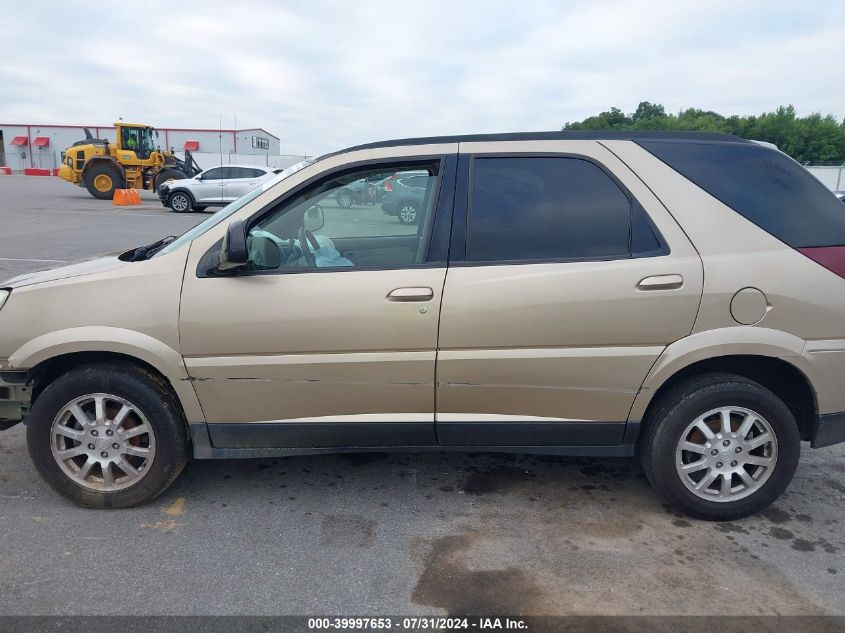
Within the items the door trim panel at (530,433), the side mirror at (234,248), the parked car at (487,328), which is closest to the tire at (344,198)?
the parked car at (487,328)

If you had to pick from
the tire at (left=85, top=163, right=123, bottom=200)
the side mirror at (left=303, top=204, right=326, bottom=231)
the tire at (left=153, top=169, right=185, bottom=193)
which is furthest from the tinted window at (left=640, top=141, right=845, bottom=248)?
the tire at (left=85, top=163, right=123, bottom=200)

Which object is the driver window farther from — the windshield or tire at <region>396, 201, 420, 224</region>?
the windshield

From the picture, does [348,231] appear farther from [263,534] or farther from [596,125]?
[596,125]

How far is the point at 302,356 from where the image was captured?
3078 mm

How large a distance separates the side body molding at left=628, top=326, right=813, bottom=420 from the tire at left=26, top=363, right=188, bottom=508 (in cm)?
244

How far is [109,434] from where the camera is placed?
126 inches

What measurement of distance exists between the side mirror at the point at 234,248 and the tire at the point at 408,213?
86cm

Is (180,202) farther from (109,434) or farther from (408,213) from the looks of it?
(408,213)

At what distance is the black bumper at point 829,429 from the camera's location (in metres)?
3.18

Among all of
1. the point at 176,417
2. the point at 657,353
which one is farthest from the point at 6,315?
the point at 657,353

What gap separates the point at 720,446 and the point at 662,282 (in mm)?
899

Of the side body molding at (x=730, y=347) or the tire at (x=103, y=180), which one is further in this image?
the tire at (x=103, y=180)

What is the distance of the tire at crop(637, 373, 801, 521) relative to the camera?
312 centimetres

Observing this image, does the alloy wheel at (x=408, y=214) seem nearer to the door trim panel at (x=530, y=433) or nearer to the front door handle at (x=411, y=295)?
the front door handle at (x=411, y=295)
